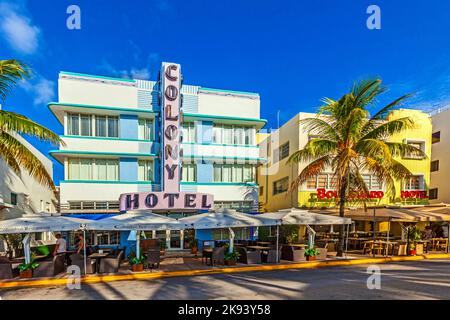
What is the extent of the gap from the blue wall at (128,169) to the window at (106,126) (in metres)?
2.01

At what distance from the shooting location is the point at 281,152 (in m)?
25.5

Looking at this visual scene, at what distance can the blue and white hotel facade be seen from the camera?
17438 mm

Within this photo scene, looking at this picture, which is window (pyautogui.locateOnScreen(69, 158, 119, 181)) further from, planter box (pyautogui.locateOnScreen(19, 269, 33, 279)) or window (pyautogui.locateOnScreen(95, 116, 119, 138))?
planter box (pyautogui.locateOnScreen(19, 269, 33, 279))

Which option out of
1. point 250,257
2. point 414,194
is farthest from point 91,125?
point 414,194

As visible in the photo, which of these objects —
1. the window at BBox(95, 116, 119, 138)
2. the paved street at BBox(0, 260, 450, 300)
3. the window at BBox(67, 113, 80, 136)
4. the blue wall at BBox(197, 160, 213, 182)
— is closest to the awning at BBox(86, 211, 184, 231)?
the paved street at BBox(0, 260, 450, 300)

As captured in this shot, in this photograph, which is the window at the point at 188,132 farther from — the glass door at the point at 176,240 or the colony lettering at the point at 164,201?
the glass door at the point at 176,240

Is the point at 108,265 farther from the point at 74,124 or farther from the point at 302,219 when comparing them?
the point at 74,124

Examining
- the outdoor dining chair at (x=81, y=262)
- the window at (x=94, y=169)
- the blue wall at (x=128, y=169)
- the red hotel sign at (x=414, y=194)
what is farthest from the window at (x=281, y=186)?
the outdoor dining chair at (x=81, y=262)

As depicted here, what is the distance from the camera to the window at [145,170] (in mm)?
18891

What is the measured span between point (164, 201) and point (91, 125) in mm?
7583

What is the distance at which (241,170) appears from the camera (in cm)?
2050

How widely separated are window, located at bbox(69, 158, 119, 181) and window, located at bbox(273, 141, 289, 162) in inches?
578

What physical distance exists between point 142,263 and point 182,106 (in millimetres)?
11639
